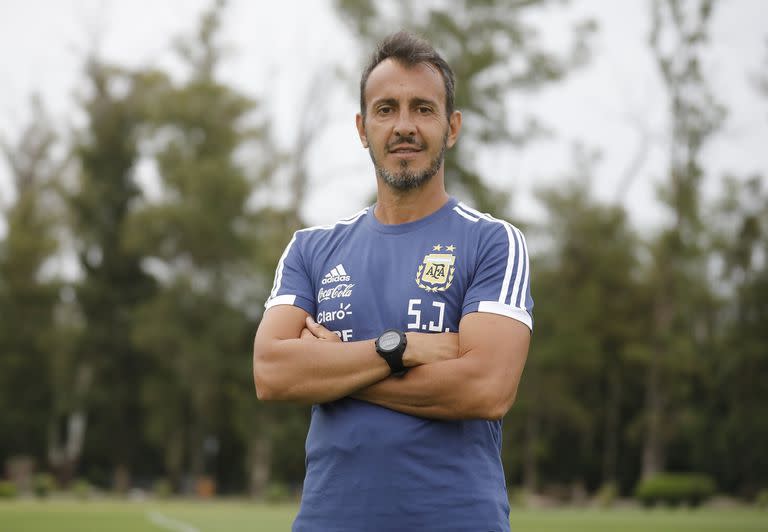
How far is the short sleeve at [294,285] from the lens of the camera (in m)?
3.86

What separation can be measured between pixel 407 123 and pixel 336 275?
622 millimetres

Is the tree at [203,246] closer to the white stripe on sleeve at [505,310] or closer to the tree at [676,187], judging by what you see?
the tree at [676,187]

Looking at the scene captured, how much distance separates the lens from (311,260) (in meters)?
3.83

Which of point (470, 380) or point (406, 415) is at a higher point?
point (470, 380)

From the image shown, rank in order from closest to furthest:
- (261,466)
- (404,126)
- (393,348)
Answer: (393,348), (404,126), (261,466)

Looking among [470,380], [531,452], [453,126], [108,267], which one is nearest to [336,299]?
[470,380]

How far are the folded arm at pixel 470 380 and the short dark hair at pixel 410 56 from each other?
871mm

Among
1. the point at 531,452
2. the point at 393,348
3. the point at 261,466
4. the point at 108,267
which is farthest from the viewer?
the point at 531,452

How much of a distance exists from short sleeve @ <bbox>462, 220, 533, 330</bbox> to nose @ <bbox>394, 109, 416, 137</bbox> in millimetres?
464

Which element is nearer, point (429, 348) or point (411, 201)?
point (429, 348)

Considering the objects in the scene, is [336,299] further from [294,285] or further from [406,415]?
[406,415]

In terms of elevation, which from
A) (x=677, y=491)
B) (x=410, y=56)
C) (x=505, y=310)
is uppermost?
(x=410, y=56)

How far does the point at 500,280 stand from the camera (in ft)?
11.4

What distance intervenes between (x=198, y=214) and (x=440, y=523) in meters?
42.6
